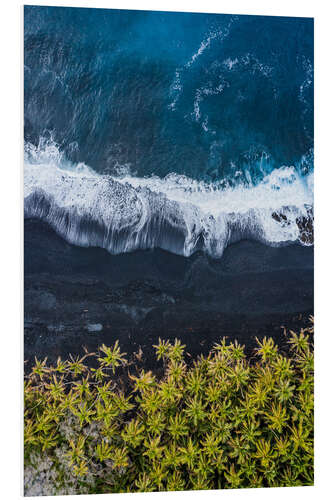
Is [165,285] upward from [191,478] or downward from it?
upward

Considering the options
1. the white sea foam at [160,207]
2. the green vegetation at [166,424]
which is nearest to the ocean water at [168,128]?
the white sea foam at [160,207]

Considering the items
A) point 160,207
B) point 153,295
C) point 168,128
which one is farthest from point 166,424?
point 168,128

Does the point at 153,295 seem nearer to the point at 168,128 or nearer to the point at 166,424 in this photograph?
the point at 166,424

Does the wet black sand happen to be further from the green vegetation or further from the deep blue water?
the deep blue water

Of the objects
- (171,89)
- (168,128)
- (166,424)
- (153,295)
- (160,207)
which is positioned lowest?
(166,424)

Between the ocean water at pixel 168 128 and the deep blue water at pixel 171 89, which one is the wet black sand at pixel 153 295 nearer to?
the ocean water at pixel 168 128
